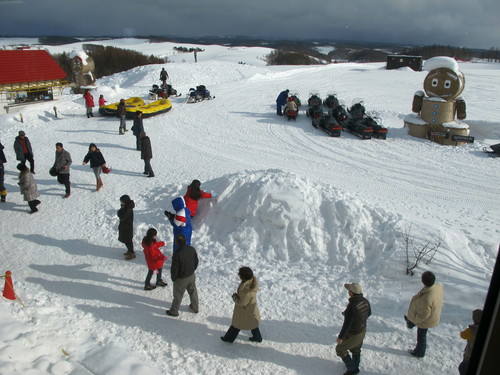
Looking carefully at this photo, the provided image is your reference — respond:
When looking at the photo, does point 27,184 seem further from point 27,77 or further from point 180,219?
point 27,77

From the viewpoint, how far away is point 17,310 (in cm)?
516

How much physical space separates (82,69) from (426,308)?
22.5m

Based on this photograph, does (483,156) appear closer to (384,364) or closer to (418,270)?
(418,270)

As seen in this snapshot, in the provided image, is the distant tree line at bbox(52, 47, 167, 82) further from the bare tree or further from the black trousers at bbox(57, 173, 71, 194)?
the bare tree

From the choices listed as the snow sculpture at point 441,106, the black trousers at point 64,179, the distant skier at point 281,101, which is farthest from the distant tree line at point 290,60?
the black trousers at point 64,179

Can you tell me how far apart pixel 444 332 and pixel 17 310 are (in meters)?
5.58

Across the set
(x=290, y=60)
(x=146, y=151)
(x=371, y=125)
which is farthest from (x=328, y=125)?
(x=290, y=60)

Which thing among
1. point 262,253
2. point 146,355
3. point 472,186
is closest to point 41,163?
point 262,253

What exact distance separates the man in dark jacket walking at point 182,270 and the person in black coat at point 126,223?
1.85 meters

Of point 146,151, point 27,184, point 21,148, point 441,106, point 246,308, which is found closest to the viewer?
point 246,308

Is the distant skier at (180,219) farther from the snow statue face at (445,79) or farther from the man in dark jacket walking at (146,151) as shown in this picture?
the snow statue face at (445,79)

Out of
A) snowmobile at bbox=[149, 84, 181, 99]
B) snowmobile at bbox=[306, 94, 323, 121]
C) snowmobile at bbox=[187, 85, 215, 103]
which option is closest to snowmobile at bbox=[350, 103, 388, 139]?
snowmobile at bbox=[306, 94, 323, 121]

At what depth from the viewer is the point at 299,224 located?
6746 mm

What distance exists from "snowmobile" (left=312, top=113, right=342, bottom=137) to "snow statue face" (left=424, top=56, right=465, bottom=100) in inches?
155
